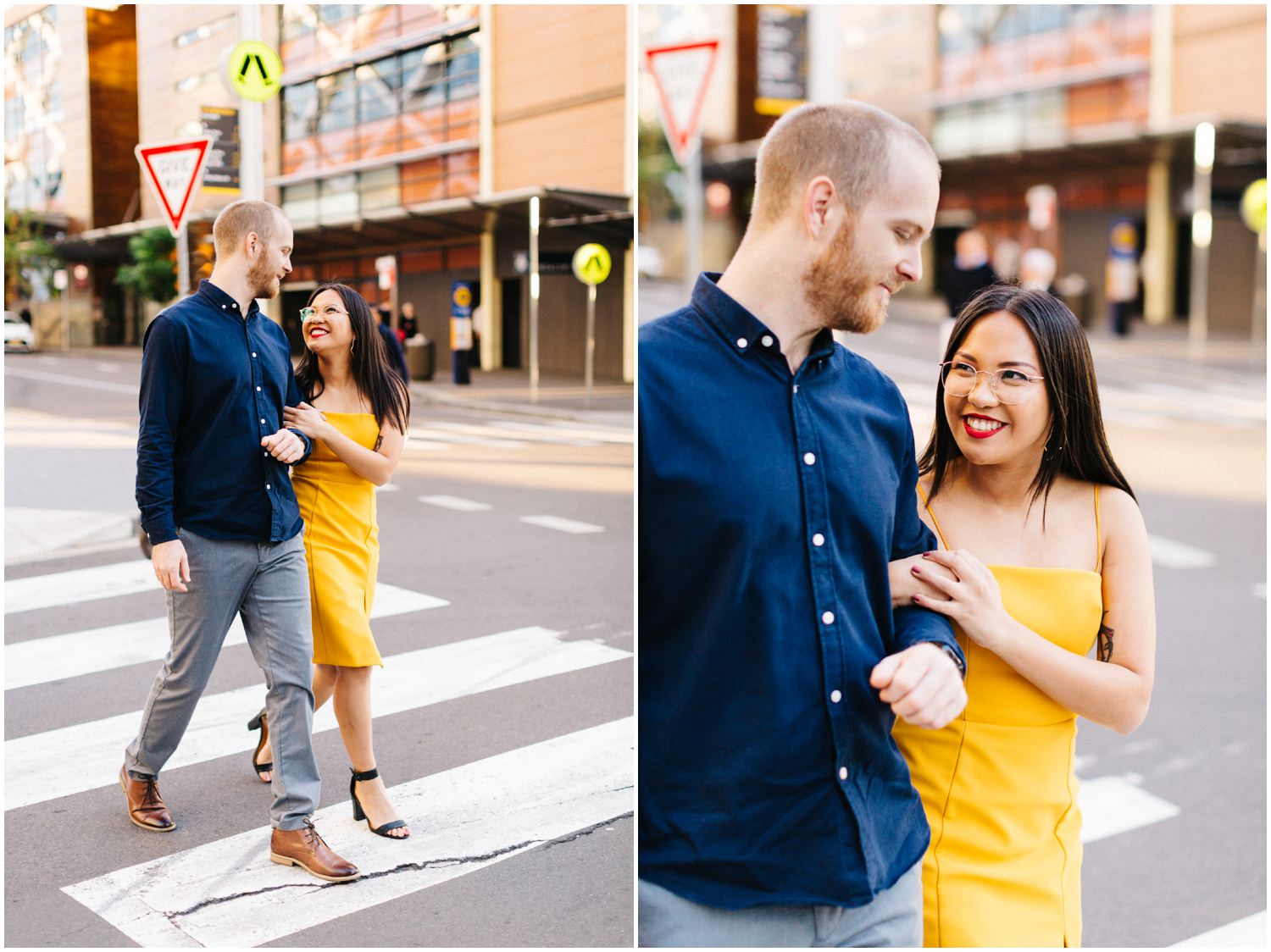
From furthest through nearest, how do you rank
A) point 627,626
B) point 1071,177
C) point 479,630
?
point 1071,177, point 479,630, point 627,626

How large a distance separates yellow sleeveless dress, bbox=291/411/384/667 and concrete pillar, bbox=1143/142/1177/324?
2271 centimetres

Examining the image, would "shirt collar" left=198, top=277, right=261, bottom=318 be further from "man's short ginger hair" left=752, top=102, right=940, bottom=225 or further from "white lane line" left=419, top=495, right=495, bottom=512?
"man's short ginger hair" left=752, top=102, right=940, bottom=225

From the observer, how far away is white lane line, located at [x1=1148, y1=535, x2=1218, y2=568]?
1414 cm

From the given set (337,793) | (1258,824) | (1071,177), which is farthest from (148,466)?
(1071,177)

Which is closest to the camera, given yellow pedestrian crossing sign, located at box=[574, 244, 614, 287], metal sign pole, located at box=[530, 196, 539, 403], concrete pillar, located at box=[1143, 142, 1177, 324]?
yellow pedestrian crossing sign, located at box=[574, 244, 614, 287]

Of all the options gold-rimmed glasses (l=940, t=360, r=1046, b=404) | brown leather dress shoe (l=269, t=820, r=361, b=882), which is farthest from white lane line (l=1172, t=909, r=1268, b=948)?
gold-rimmed glasses (l=940, t=360, r=1046, b=404)

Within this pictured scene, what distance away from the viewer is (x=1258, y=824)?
13.2 metres

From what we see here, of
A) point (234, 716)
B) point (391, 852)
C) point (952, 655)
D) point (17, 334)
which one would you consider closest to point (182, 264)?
point (17, 334)

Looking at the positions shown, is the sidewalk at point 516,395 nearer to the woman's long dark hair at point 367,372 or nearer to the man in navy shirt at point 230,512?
the woman's long dark hair at point 367,372

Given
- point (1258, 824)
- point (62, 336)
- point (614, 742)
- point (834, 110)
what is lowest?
point (1258, 824)

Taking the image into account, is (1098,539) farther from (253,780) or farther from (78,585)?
(78,585)

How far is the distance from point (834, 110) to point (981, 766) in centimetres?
87

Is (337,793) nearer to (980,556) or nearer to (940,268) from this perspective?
(980,556)

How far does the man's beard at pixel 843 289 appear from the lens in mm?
1250
